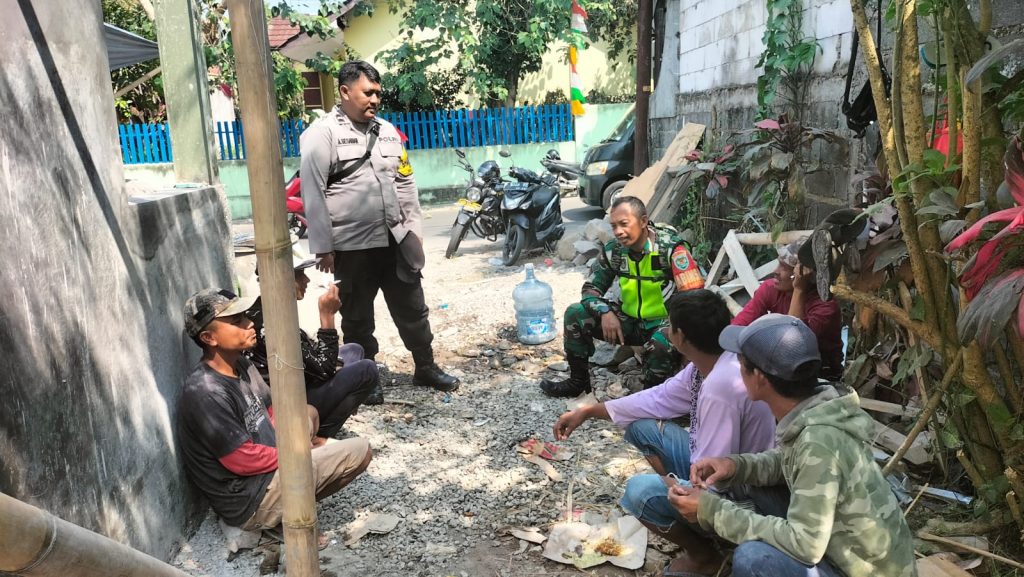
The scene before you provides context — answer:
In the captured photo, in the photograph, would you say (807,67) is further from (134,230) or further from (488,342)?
(134,230)

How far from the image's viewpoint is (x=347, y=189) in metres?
4.55

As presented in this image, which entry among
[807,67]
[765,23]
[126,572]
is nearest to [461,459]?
[126,572]

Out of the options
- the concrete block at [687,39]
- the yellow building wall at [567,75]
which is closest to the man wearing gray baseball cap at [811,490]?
the concrete block at [687,39]

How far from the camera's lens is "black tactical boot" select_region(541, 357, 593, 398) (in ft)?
15.8

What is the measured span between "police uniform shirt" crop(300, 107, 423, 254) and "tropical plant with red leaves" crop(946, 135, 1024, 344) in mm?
3173

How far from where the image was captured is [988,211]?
2518mm

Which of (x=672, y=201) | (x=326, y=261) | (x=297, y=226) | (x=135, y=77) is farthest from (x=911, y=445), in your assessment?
(x=135, y=77)

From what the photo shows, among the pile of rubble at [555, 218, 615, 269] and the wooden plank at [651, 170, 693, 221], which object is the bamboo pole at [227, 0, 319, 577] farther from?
the pile of rubble at [555, 218, 615, 269]

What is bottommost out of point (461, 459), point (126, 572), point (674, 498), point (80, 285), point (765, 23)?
point (461, 459)

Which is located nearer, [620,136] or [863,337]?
[863,337]

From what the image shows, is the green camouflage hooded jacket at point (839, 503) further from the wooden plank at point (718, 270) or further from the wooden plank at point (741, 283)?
the wooden plank at point (718, 270)

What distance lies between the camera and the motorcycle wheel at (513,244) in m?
8.64

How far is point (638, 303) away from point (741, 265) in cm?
122

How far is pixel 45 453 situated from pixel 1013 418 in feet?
10.2
